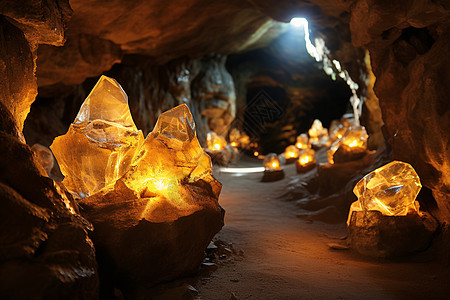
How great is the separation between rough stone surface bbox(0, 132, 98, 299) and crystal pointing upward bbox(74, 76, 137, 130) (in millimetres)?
1181

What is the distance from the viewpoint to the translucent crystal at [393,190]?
12.0 ft

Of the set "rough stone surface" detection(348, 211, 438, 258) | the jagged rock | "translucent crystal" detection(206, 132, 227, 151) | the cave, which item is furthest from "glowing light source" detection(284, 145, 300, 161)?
the jagged rock

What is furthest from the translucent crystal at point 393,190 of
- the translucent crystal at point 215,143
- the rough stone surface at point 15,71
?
the translucent crystal at point 215,143

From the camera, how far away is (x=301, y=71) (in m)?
17.6

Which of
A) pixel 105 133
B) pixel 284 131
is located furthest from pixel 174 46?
pixel 284 131

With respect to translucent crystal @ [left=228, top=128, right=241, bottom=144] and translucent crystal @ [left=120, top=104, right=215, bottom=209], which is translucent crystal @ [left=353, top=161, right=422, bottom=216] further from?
translucent crystal @ [left=228, top=128, right=241, bottom=144]

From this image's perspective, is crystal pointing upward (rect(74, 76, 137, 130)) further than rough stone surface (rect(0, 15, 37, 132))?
Yes

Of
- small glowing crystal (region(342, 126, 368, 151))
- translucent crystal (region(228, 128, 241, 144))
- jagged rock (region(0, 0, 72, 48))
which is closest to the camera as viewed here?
jagged rock (region(0, 0, 72, 48))

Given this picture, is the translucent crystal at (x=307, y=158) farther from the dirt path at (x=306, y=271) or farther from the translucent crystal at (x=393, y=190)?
the translucent crystal at (x=393, y=190)

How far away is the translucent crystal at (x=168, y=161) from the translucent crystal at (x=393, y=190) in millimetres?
2341

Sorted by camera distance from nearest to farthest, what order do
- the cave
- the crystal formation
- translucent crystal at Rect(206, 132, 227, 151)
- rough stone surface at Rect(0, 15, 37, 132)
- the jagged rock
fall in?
the cave < the jagged rock < rough stone surface at Rect(0, 15, 37, 132) < the crystal formation < translucent crystal at Rect(206, 132, 227, 151)

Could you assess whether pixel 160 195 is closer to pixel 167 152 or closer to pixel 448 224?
pixel 167 152

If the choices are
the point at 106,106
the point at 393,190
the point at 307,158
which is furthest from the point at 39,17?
the point at 307,158

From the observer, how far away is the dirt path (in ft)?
8.67
